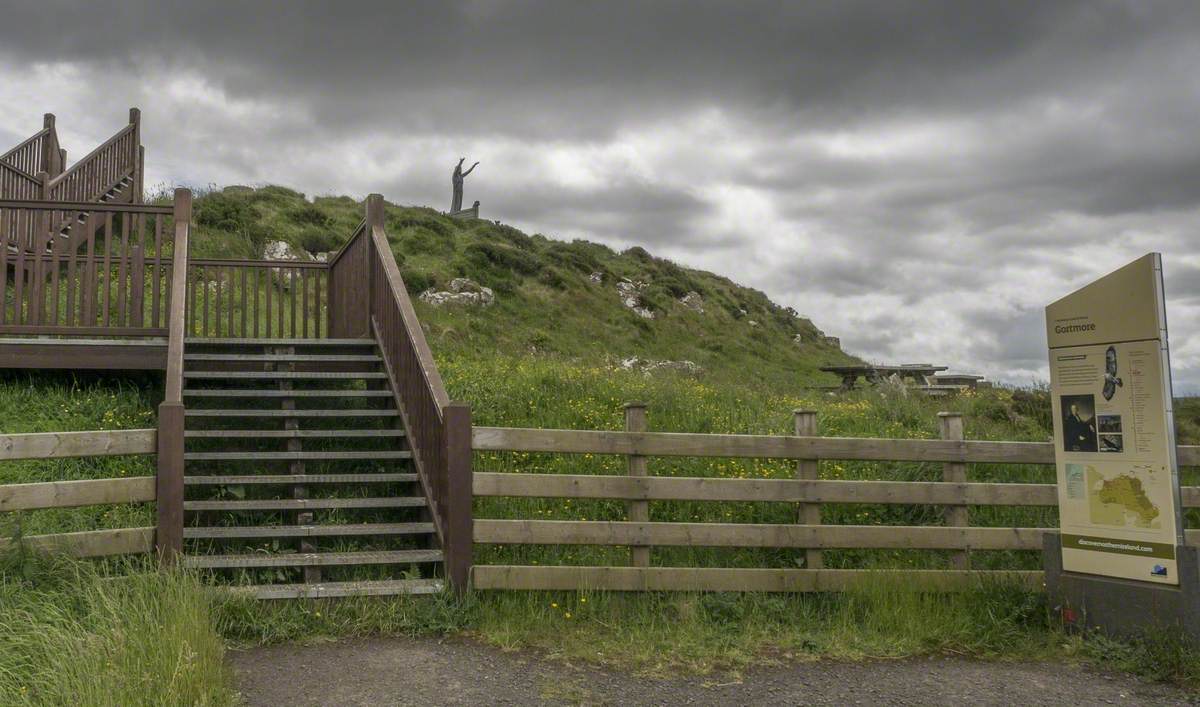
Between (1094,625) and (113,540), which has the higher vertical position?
(113,540)

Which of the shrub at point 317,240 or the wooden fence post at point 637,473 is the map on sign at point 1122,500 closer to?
the wooden fence post at point 637,473

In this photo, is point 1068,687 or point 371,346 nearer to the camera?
point 1068,687

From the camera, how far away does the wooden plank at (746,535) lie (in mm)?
6762

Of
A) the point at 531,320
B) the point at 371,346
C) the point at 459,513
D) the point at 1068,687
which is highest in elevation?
the point at 531,320

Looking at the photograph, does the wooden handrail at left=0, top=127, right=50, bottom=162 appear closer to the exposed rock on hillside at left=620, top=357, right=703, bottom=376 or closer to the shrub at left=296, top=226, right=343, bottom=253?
the shrub at left=296, top=226, right=343, bottom=253

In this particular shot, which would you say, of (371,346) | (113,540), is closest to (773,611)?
(113,540)

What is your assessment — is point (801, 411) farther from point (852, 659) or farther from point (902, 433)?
point (902, 433)

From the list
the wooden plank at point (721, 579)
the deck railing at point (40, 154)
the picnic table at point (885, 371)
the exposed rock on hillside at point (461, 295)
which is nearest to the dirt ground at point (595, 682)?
the wooden plank at point (721, 579)

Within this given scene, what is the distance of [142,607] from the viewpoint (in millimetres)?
5188

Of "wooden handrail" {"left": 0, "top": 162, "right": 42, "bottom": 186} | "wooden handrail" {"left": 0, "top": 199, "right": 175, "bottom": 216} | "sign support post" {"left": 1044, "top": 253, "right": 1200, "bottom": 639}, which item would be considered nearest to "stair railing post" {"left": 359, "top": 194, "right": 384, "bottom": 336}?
"wooden handrail" {"left": 0, "top": 199, "right": 175, "bottom": 216}

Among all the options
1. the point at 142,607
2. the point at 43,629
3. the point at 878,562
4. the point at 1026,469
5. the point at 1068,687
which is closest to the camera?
the point at 43,629

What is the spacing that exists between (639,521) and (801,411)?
1.70 m

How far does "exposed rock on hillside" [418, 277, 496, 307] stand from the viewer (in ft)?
75.0

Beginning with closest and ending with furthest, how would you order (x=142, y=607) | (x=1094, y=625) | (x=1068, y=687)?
(x=142, y=607) → (x=1068, y=687) → (x=1094, y=625)
